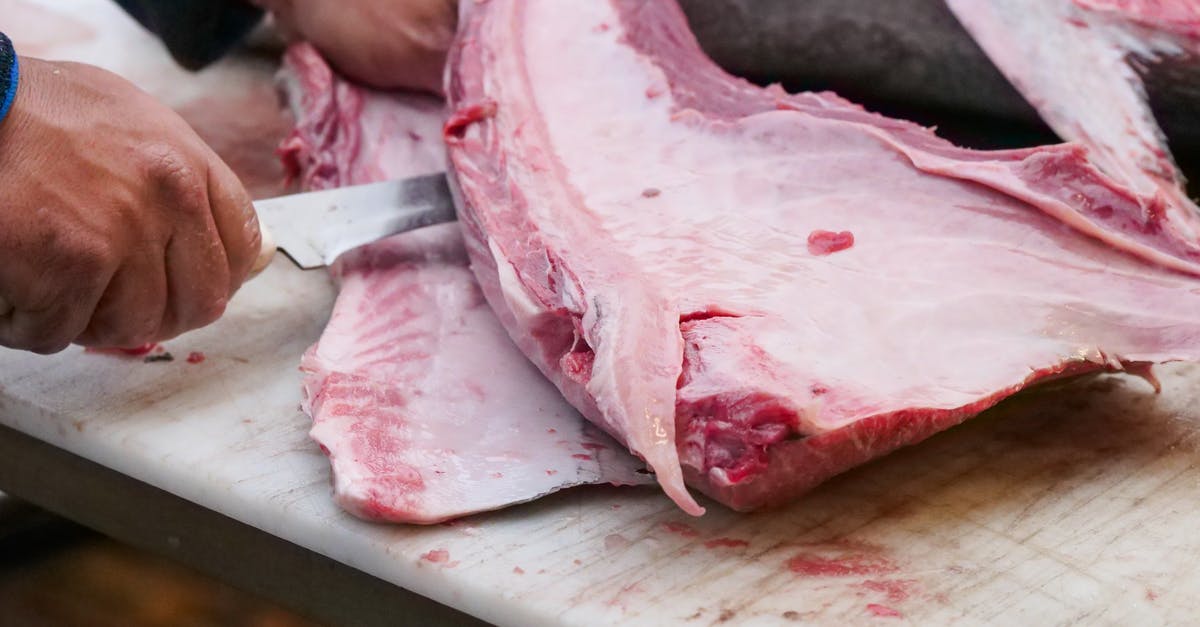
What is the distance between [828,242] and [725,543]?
46cm


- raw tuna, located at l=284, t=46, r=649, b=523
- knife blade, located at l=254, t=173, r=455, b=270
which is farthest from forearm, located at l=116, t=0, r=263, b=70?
knife blade, located at l=254, t=173, r=455, b=270

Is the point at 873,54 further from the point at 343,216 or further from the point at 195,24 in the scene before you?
the point at 195,24

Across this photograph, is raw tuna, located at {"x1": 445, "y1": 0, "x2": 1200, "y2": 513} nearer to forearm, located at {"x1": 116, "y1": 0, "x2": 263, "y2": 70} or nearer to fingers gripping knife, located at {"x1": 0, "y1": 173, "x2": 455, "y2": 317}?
fingers gripping knife, located at {"x1": 0, "y1": 173, "x2": 455, "y2": 317}

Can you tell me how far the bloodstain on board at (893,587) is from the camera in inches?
51.6

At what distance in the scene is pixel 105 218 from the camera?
1.52 m

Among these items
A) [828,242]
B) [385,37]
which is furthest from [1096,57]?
[385,37]

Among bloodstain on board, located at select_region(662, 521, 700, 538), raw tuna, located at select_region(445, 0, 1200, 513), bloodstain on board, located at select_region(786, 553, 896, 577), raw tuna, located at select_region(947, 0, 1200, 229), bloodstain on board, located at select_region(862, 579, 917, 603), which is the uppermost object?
raw tuna, located at select_region(947, 0, 1200, 229)

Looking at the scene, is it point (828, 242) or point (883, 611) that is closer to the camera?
point (883, 611)

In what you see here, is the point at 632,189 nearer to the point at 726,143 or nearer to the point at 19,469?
the point at 726,143

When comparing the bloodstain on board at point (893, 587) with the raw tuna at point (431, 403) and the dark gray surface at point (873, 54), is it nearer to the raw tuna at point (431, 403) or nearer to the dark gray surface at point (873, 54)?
the raw tuna at point (431, 403)

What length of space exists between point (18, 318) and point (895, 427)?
1.12 meters

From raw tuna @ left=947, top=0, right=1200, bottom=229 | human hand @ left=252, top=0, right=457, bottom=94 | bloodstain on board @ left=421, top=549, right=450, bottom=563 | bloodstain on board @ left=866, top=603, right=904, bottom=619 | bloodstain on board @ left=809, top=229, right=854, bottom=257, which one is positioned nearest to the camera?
bloodstain on board @ left=866, top=603, right=904, bottom=619

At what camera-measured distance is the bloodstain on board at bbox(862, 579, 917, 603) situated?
51.6 inches

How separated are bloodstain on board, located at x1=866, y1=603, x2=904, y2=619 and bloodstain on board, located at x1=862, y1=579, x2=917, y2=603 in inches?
0.7
